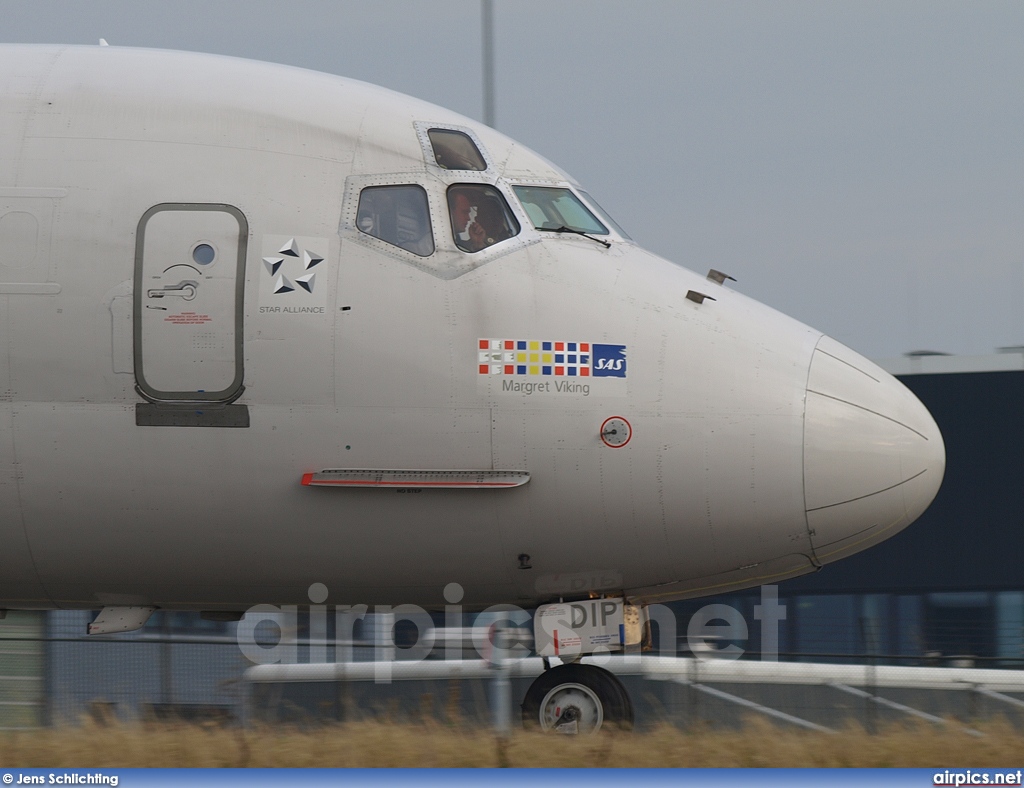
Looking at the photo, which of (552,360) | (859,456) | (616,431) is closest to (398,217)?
(552,360)

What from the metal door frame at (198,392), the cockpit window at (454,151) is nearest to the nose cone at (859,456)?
the cockpit window at (454,151)

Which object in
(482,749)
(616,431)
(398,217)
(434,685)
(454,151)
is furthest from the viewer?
(434,685)

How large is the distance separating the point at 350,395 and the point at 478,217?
1.47 m

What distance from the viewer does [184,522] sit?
325 inches

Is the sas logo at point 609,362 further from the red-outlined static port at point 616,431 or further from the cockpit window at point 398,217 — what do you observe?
the cockpit window at point 398,217

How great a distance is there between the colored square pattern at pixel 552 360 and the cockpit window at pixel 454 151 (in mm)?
1310

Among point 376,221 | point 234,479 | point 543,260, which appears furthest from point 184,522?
point 543,260

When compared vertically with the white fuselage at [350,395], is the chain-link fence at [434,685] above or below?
below

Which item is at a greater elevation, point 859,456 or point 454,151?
point 454,151

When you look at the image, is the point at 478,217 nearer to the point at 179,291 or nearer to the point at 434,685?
the point at 179,291

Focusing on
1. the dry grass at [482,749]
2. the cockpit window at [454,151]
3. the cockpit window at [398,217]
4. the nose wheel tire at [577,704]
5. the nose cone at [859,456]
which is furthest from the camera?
the cockpit window at [454,151]

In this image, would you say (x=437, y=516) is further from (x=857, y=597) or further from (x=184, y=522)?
(x=857, y=597)

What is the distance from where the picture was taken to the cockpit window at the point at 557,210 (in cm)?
870

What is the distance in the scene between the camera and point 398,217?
841cm
